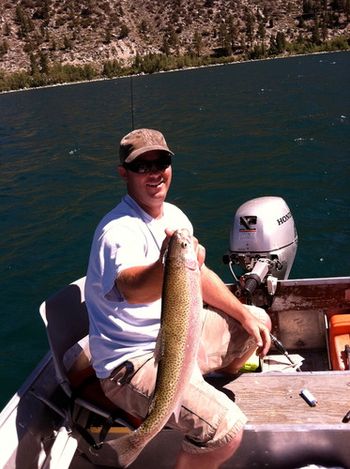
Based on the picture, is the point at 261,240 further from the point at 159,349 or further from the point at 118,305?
the point at 159,349

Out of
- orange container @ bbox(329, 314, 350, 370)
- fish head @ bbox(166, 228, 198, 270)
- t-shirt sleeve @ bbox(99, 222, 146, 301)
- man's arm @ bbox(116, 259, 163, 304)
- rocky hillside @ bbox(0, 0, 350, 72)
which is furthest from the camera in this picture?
rocky hillside @ bbox(0, 0, 350, 72)

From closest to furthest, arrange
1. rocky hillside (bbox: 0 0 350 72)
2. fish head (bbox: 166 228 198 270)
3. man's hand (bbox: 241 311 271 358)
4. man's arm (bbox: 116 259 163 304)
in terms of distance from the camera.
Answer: fish head (bbox: 166 228 198 270) → man's arm (bbox: 116 259 163 304) → man's hand (bbox: 241 311 271 358) → rocky hillside (bbox: 0 0 350 72)

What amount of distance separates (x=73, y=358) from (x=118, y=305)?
764 mm

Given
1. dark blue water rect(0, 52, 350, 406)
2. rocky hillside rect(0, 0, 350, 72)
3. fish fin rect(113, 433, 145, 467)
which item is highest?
fish fin rect(113, 433, 145, 467)

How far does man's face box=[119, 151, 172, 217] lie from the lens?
3.61m

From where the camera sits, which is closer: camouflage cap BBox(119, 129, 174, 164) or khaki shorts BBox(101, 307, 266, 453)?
khaki shorts BBox(101, 307, 266, 453)

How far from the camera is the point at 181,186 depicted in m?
16.9

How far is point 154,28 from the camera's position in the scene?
122000 millimetres

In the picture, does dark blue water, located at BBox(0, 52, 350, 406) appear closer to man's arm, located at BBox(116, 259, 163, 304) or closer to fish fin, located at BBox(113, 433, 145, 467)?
fish fin, located at BBox(113, 433, 145, 467)

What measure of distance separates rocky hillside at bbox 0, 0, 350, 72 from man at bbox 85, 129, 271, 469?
9399 centimetres

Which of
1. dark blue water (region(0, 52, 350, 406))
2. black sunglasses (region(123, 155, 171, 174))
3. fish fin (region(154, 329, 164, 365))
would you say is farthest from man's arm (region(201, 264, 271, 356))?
dark blue water (region(0, 52, 350, 406))

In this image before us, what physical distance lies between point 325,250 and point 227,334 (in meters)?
7.16

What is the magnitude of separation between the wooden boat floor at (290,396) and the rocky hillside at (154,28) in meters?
93.9

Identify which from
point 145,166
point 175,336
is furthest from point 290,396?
point 145,166
